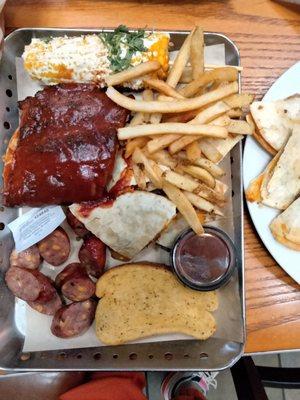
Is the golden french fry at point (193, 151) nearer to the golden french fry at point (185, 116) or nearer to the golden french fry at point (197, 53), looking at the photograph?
the golden french fry at point (185, 116)

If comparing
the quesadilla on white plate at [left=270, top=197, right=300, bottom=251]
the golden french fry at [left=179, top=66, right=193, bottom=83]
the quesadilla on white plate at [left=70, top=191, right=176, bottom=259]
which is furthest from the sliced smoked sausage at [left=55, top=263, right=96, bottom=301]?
the golden french fry at [left=179, top=66, right=193, bottom=83]

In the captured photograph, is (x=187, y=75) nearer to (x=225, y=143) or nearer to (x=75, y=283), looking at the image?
(x=225, y=143)

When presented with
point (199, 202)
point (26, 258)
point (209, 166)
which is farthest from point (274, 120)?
point (26, 258)

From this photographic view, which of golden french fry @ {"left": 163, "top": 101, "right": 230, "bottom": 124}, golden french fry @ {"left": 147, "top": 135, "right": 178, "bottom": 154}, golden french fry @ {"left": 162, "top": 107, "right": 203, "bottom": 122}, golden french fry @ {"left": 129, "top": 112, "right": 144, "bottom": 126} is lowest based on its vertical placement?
golden french fry @ {"left": 147, "top": 135, "right": 178, "bottom": 154}

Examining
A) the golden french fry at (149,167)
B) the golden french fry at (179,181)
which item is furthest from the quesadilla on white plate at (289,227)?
the golden french fry at (149,167)

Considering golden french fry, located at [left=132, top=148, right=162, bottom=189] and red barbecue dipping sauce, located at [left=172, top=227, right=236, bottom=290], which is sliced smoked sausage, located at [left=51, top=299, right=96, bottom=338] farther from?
golden french fry, located at [left=132, top=148, right=162, bottom=189]

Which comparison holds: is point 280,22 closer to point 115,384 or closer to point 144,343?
point 144,343

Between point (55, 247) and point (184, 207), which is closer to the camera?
point (184, 207)
